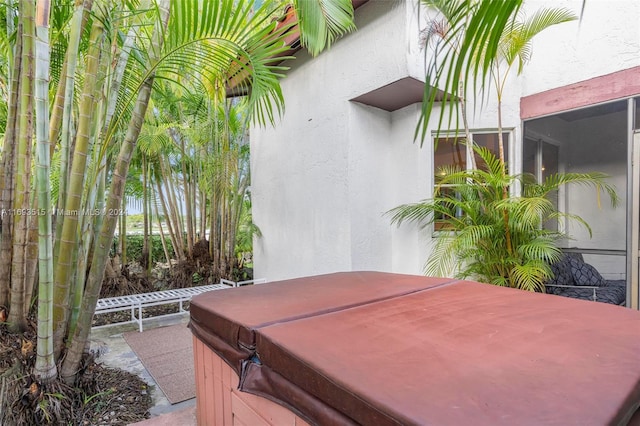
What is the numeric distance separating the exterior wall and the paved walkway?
2538 mm

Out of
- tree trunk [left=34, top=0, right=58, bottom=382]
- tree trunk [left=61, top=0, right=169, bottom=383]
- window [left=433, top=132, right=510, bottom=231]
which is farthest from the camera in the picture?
window [left=433, top=132, right=510, bottom=231]

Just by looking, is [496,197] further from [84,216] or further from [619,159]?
[84,216]

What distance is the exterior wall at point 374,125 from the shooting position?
13.9 feet

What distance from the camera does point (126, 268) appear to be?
605cm

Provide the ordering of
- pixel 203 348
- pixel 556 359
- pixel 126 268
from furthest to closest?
pixel 126 268
pixel 203 348
pixel 556 359

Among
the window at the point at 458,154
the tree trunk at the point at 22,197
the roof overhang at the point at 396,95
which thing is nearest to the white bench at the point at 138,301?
the tree trunk at the point at 22,197

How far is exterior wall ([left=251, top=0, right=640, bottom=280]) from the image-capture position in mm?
4234

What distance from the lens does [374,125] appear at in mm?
5133

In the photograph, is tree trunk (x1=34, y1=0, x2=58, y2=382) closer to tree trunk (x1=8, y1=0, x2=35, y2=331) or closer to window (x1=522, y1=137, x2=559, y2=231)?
tree trunk (x1=8, y1=0, x2=35, y2=331)

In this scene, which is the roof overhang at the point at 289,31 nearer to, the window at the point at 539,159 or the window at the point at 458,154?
the window at the point at 458,154

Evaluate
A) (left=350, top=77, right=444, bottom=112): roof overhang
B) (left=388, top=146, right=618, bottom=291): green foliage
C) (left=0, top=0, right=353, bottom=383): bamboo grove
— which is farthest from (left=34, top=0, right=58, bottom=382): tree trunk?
(left=388, top=146, right=618, bottom=291): green foliage

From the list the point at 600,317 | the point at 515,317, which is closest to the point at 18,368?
the point at 515,317

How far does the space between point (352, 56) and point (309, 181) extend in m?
1.95

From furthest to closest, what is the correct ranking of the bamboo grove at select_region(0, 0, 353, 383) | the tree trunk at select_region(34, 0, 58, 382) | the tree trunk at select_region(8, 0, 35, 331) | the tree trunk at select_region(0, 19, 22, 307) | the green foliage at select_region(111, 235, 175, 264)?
the green foliage at select_region(111, 235, 175, 264) → the tree trunk at select_region(0, 19, 22, 307) → the tree trunk at select_region(8, 0, 35, 331) → the bamboo grove at select_region(0, 0, 353, 383) → the tree trunk at select_region(34, 0, 58, 382)
